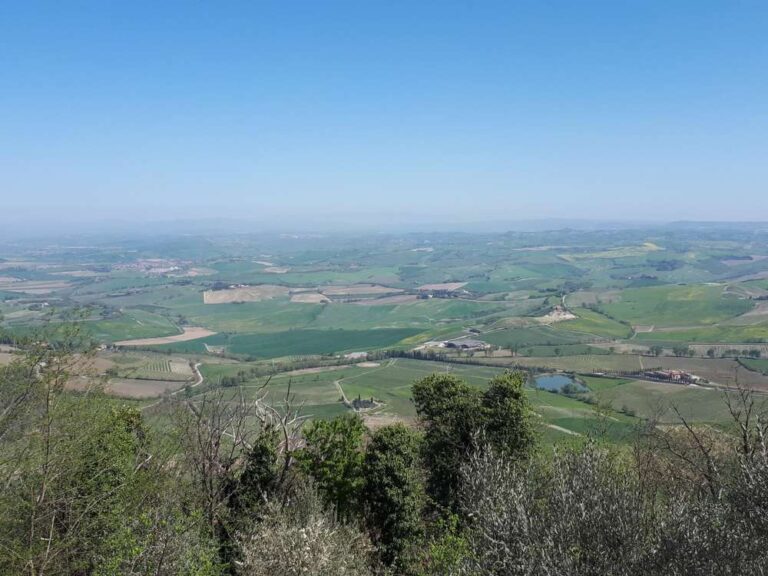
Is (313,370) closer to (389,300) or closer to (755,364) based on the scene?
(755,364)

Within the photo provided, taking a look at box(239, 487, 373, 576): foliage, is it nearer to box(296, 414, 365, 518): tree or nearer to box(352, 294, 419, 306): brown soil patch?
box(296, 414, 365, 518): tree

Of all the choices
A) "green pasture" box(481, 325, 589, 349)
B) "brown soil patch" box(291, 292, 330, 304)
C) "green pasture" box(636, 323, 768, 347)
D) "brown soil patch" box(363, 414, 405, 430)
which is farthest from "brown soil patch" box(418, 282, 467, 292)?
"brown soil patch" box(363, 414, 405, 430)

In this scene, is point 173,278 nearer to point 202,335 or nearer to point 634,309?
point 202,335

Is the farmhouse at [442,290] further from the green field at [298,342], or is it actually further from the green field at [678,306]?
the green field at [678,306]

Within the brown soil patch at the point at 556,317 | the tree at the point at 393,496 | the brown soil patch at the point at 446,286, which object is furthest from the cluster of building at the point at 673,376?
the brown soil patch at the point at 446,286

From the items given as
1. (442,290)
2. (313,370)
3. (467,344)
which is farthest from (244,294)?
(467,344)

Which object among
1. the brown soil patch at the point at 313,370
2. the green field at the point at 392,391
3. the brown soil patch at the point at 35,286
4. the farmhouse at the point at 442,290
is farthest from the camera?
the brown soil patch at the point at 35,286
